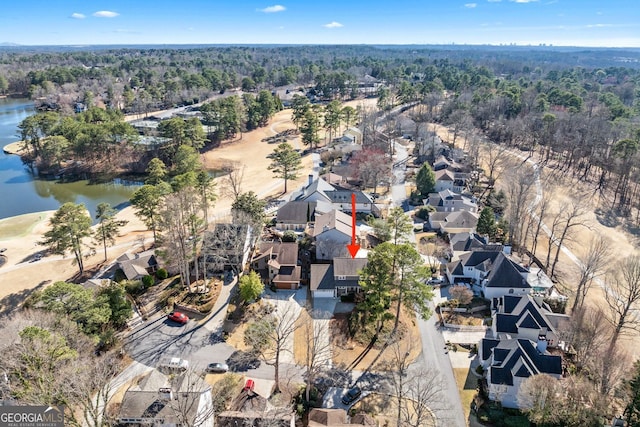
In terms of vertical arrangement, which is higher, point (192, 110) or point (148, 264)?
point (192, 110)

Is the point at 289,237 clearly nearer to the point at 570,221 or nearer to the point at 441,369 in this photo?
the point at 441,369

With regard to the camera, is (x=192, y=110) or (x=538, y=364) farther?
(x=192, y=110)

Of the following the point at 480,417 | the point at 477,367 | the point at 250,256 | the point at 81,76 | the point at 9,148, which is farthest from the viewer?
the point at 81,76

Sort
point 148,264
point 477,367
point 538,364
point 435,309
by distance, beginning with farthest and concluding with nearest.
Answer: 1. point 148,264
2. point 435,309
3. point 477,367
4. point 538,364

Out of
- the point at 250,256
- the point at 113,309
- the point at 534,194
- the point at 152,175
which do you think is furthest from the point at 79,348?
the point at 534,194

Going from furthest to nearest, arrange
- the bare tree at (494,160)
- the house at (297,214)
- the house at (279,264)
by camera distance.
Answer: the bare tree at (494,160) < the house at (297,214) < the house at (279,264)

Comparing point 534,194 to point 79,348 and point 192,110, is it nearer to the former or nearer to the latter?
point 79,348

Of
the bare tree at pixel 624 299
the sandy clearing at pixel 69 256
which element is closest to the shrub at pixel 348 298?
the bare tree at pixel 624 299

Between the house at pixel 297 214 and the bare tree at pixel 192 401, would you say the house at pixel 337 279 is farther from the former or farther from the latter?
the bare tree at pixel 192 401
